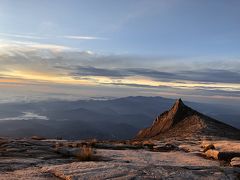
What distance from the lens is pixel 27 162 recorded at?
16.7 metres

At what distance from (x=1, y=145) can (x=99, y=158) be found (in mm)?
8149

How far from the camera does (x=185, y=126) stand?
5425 cm

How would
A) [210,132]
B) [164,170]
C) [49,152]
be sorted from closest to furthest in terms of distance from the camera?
[164,170] < [49,152] < [210,132]

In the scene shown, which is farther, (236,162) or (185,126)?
(185,126)

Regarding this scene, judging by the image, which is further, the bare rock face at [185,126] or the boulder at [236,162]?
the bare rock face at [185,126]

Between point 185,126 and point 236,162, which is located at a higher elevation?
point 236,162

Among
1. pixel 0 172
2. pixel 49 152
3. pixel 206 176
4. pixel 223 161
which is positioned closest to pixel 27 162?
pixel 0 172

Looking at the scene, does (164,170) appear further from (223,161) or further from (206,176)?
(223,161)

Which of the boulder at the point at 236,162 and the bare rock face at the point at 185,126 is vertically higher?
the boulder at the point at 236,162

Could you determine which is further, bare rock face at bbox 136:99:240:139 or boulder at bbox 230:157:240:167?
bare rock face at bbox 136:99:240:139

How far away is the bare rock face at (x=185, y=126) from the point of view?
4816 cm

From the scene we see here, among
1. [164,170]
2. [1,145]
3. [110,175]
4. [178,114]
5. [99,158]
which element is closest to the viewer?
[110,175]

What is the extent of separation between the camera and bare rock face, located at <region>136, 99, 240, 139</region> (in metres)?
48.2

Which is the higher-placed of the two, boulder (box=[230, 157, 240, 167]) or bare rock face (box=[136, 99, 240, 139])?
boulder (box=[230, 157, 240, 167])
